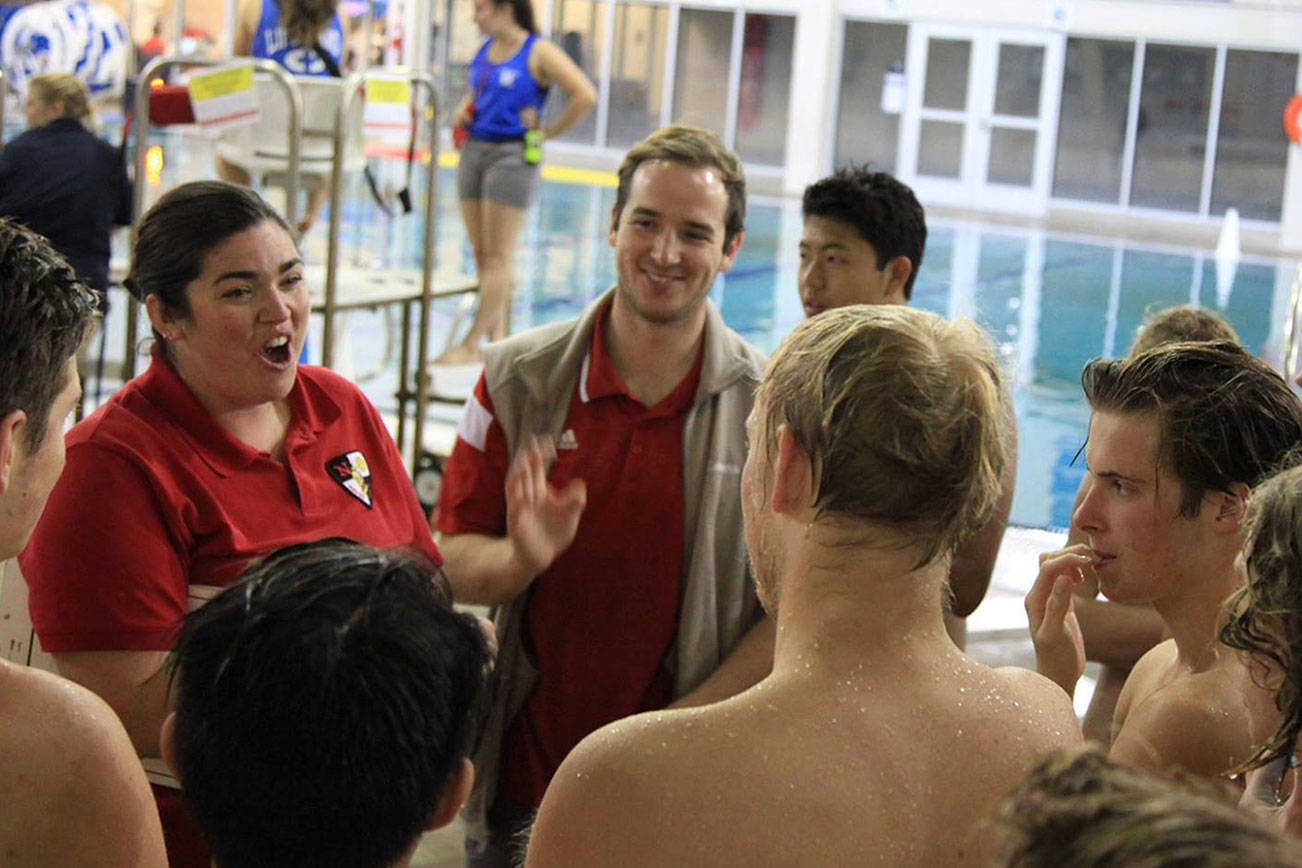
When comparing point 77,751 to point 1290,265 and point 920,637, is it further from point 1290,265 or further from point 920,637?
point 1290,265

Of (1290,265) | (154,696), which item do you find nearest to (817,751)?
(154,696)

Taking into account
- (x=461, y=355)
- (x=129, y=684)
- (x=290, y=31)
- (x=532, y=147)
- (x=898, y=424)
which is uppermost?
(x=290, y=31)

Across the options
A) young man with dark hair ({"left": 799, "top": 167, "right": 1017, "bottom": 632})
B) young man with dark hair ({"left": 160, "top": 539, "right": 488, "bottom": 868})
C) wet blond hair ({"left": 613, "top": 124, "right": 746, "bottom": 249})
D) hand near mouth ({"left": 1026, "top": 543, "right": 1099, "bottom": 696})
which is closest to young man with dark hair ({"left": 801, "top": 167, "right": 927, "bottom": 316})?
young man with dark hair ({"left": 799, "top": 167, "right": 1017, "bottom": 632})

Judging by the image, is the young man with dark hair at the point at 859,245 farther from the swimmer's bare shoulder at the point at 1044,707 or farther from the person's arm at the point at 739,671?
the swimmer's bare shoulder at the point at 1044,707

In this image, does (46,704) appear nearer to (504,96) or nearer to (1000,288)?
(504,96)

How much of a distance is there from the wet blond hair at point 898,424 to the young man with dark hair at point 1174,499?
1.59 ft

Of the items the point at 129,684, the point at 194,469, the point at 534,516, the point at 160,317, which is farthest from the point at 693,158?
the point at 129,684

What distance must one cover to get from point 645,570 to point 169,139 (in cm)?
1377

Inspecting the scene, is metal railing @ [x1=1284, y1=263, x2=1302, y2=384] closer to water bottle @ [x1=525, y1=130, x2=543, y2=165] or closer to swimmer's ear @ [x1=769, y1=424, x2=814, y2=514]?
swimmer's ear @ [x1=769, y1=424, x2=814, y2=514]

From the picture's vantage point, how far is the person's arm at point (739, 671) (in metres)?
2.88

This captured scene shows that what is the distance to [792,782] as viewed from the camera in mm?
1541

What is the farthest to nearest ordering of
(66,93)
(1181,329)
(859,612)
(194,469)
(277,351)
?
(66,93)
(1181,329)
(277,351)
(194,469)
(859,612)

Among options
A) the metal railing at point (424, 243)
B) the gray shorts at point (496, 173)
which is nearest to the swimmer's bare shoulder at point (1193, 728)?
the metal railing at point (424, 243)

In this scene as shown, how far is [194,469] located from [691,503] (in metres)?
0.92
